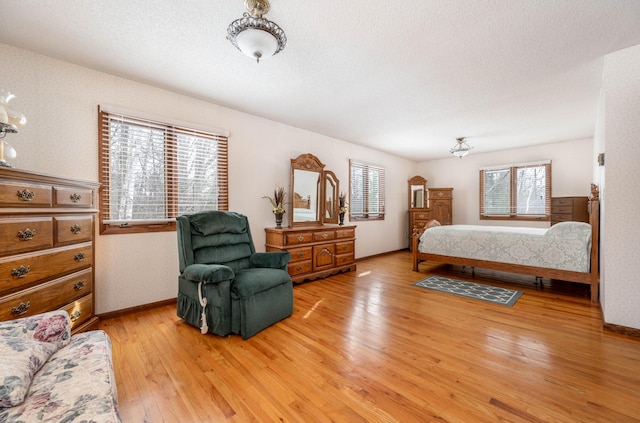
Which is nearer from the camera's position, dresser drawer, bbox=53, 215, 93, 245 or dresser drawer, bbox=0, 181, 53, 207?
dresser drawer, bbox=0, 181, 53, 207

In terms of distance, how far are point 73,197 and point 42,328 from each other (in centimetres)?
150

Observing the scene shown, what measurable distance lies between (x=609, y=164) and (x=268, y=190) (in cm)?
388

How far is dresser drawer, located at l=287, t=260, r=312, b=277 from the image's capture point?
12.3ft

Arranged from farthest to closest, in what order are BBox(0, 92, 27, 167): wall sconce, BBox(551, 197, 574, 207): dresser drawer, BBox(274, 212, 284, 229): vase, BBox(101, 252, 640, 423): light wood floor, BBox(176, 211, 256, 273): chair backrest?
1. BBox(551, 197, 574, 207): dresser drawer
2. BBox(274, 212, 284, 229): vase
3. BBox(176, 211, 256, 273): chair backrest
4. BBox(0, 92, 27, 167): wall sconce
5. BBox(101, 252, 640, 423): light wood floor

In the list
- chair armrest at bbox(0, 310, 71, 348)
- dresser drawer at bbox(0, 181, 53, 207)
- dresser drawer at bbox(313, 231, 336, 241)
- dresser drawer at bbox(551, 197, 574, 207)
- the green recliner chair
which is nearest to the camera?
chair armrest at bbox(0, 310, 71, 348)

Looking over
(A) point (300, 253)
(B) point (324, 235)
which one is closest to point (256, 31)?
(A) point (300, 253)

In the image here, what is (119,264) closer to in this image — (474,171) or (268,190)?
(268,190)

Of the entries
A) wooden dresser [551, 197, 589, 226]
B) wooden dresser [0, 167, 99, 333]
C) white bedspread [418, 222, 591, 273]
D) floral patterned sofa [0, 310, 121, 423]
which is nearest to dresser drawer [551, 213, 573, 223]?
wooden dresser [551, 197, 589, 226]

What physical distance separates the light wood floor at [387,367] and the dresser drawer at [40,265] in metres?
0.72

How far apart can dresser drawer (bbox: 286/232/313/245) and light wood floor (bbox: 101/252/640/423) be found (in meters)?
1.06

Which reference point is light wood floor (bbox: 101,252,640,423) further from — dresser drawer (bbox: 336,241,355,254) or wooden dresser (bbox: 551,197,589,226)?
wooden dresser (bbox: 551,197,589,226)

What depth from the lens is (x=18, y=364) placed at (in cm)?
87

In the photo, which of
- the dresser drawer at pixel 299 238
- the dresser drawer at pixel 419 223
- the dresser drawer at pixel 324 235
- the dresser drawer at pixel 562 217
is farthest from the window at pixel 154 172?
the dresser drawer at pixel 562 217

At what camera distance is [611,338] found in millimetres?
2252
